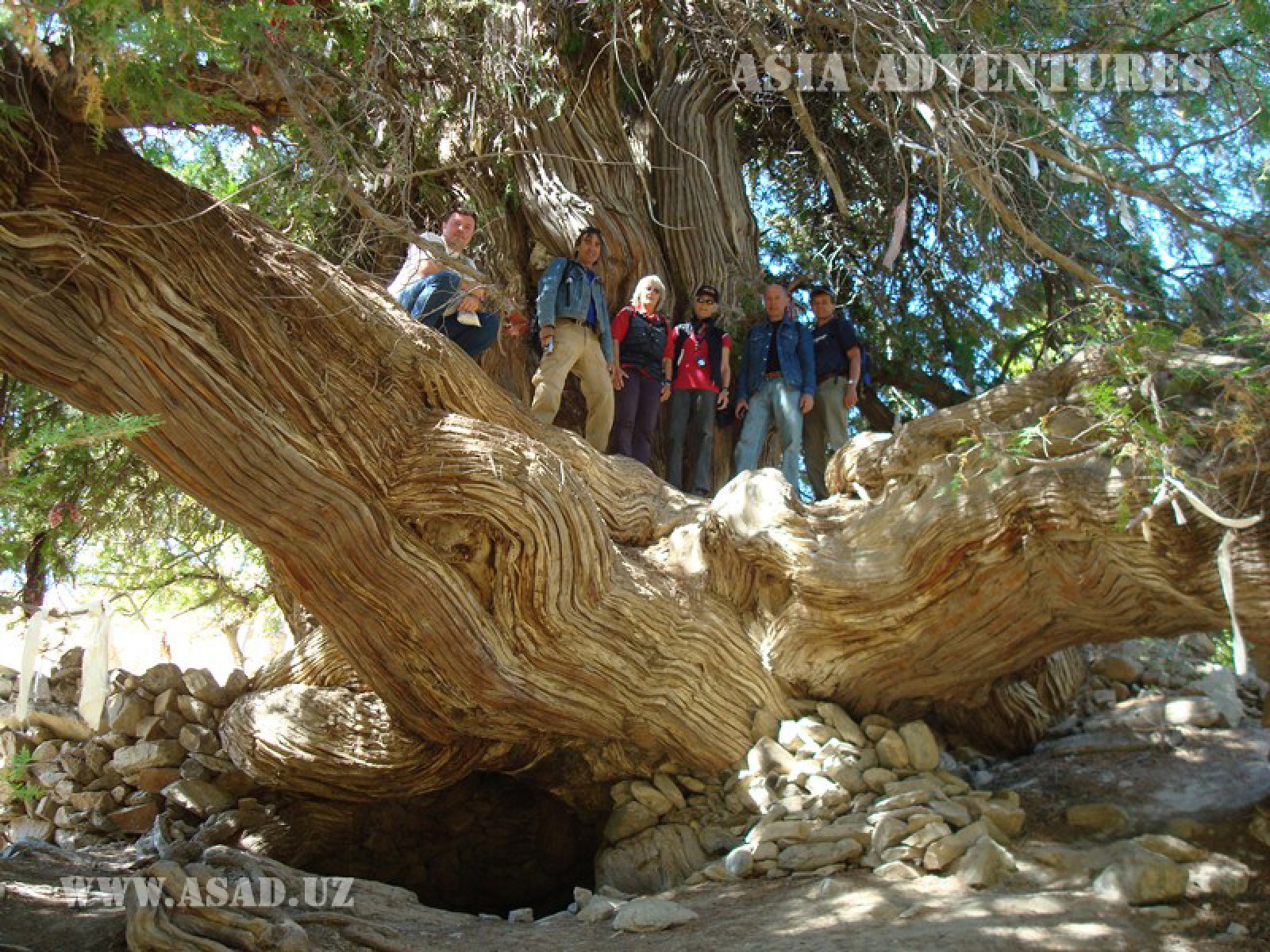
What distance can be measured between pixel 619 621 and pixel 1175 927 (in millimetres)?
2670

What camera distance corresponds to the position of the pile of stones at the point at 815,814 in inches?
192

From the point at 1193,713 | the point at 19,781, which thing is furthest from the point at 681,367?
the point at 19,781

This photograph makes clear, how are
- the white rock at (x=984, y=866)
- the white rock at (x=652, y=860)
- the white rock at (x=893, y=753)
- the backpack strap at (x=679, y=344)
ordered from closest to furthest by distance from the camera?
1. the white rock at (x=984, y=866)
2. the white rock at (x=652, y=860)
3. the white rock at (x=893, y=753)
4. the backpack strap at (x=679, y=344)

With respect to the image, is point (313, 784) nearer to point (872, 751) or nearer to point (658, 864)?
point (658, 864)

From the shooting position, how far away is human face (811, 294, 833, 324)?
25.3 feet

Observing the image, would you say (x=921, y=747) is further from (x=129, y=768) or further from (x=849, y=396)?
(x=129, y=768)

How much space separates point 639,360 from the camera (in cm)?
727

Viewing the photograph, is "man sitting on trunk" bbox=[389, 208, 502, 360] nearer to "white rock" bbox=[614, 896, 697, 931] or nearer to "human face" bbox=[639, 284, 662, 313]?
"human face" bbox=[639, 284, 662, 313]

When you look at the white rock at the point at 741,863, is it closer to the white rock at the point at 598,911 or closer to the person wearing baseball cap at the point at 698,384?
the white rock at the point at 598,911

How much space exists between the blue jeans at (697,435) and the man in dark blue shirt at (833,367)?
28.9 inches

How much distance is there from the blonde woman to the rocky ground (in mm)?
2357

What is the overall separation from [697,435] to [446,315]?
248 cm

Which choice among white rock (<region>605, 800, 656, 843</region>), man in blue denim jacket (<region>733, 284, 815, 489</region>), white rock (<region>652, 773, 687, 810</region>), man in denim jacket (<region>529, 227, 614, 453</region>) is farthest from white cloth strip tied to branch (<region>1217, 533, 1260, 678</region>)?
man in denim jacket (<region>529, 227, 614, 453</region>)

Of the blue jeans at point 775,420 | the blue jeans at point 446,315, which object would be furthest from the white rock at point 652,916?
the blue jeans at point 775,420
